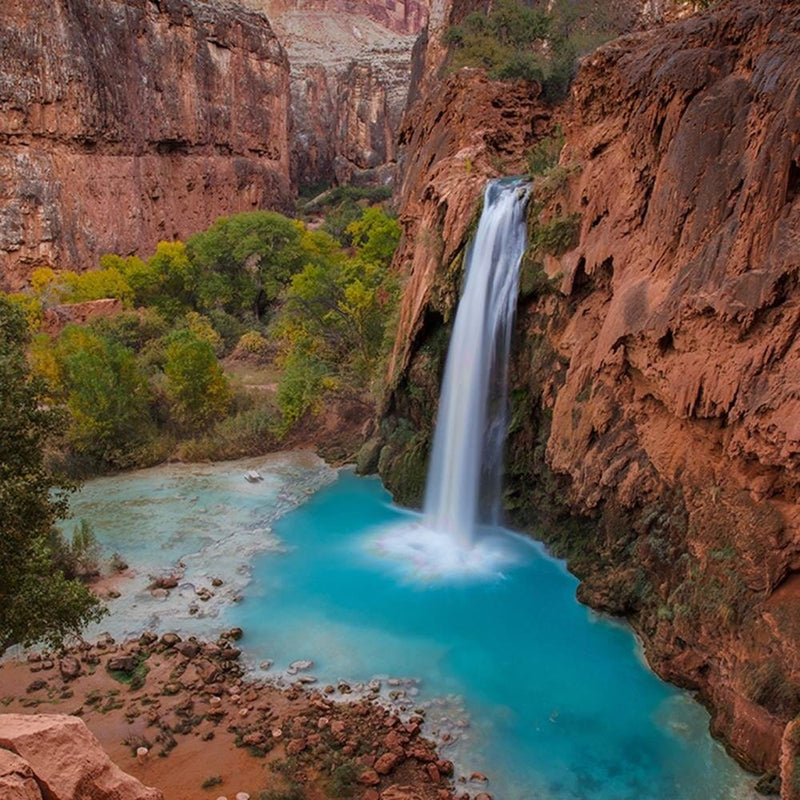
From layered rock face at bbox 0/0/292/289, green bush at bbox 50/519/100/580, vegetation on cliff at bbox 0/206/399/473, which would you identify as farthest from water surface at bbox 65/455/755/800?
layered rock face at bbox 0/0/292/289

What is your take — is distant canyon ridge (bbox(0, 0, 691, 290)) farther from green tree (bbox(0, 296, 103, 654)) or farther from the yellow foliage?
green tree (bbox(0, 296, 103, 654))

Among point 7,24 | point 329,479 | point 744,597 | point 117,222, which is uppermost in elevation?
point 7,24

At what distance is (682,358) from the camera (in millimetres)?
10594

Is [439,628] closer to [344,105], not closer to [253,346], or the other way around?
[253,346]

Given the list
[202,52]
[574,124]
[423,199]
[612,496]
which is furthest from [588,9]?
[612,496]

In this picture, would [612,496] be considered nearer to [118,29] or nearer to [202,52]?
[118,29]

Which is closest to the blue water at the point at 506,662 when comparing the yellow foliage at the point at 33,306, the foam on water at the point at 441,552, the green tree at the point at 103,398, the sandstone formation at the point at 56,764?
the foam on water at the point at 441,552

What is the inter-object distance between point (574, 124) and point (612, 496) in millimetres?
8228

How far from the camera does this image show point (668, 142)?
37.9 feet

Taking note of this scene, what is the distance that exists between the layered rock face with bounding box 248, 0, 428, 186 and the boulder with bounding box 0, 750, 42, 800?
2499 inches

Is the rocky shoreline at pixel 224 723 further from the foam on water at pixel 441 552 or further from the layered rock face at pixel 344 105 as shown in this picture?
the layered rock face at pixel 344 105

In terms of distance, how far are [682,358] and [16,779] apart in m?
9.54

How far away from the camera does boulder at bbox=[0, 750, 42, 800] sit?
13.0 ft

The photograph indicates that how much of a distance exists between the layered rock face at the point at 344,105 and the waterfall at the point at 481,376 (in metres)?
50.3
